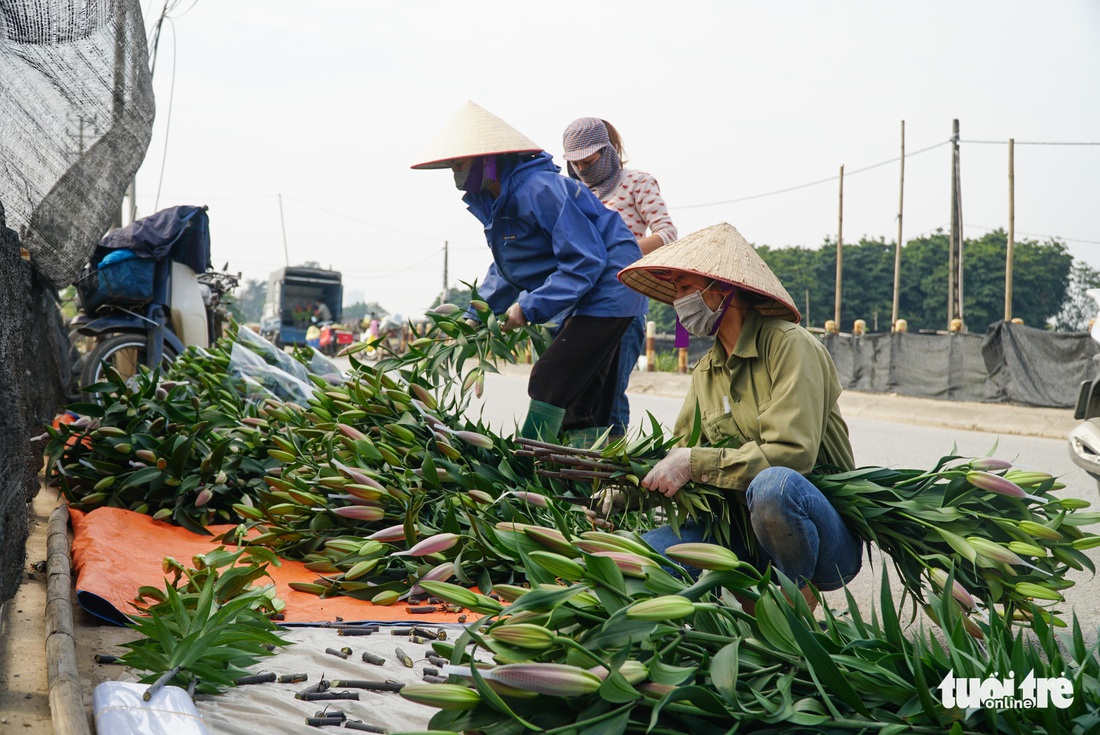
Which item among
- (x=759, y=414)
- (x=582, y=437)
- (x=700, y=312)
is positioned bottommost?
(x=582, y=437)

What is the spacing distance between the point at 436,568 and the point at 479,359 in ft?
4.05

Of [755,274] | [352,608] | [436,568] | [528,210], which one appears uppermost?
[528,210]

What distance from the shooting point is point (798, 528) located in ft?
7.68

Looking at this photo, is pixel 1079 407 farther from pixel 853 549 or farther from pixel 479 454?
pixel 479 454

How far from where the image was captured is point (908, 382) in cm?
1622

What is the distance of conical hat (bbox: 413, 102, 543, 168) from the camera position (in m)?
3.77

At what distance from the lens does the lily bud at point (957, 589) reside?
217cm

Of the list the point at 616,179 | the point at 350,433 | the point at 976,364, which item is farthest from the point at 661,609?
the point at 976,364

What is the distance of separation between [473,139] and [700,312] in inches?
61.9

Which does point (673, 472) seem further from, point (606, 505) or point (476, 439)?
point (476, 439)

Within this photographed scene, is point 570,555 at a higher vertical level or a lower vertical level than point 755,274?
lower

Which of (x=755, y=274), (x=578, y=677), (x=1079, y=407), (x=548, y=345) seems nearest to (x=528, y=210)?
(x=548, y=345)

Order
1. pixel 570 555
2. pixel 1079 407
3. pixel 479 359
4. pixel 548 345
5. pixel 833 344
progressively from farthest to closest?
pixel 833 344
pixel 1079 407
pixel 548 345
pixel 479 359
pixel 570 555

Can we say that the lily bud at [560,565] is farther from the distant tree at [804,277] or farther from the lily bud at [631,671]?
the distant tree at [804,277]
